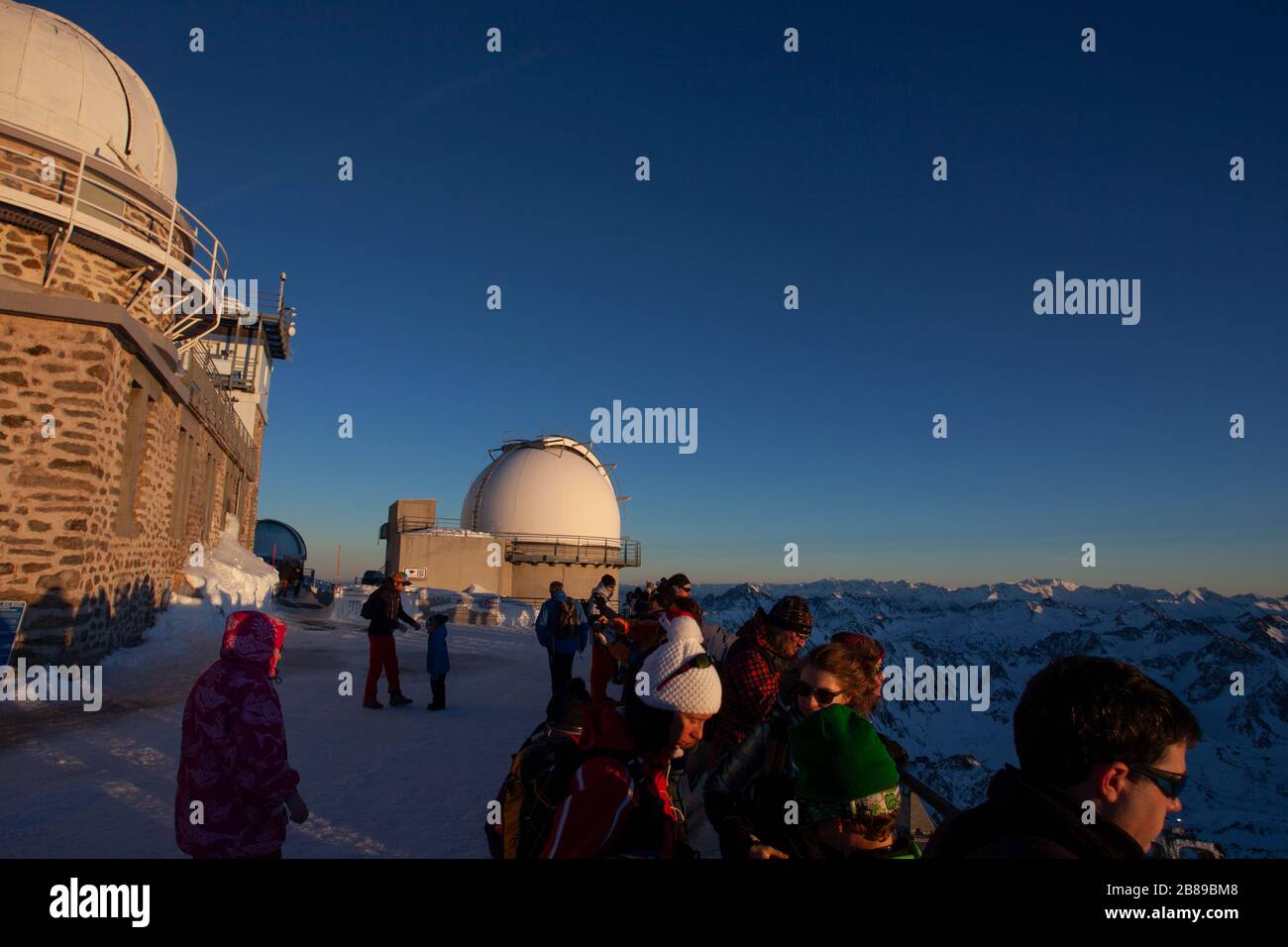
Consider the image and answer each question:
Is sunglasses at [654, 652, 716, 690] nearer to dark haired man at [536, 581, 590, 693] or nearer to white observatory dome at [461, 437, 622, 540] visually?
dark haired man at [536, 581, 590, 693]

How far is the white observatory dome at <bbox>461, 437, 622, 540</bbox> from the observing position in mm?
38938

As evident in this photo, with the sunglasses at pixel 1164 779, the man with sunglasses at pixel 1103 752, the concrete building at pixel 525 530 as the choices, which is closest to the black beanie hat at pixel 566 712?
the man with sunglasses at pixel 1103 752

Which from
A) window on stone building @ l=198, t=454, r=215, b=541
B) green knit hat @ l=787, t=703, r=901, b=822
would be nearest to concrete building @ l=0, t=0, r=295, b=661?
window on stone building @ l=198, t=454, r=215, b=541

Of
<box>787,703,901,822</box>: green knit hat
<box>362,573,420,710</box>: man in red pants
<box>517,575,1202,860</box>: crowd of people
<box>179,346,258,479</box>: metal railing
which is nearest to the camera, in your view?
<box>517,575,1202,860</box>: crowd of people

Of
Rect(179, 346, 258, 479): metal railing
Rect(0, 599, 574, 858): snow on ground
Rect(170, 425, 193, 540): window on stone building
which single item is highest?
Rect(179, 346, 258, 479): metal railing

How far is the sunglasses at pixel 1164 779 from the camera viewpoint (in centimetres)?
150

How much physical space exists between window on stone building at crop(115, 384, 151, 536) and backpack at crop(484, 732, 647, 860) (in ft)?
35.6

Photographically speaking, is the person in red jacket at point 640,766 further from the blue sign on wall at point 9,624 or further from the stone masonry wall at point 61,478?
the stone masonry wall at point 61,478

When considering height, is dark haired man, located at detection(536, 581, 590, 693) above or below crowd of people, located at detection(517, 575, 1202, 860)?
below

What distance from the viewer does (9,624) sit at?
7668 mm

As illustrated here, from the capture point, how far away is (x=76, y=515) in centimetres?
863
